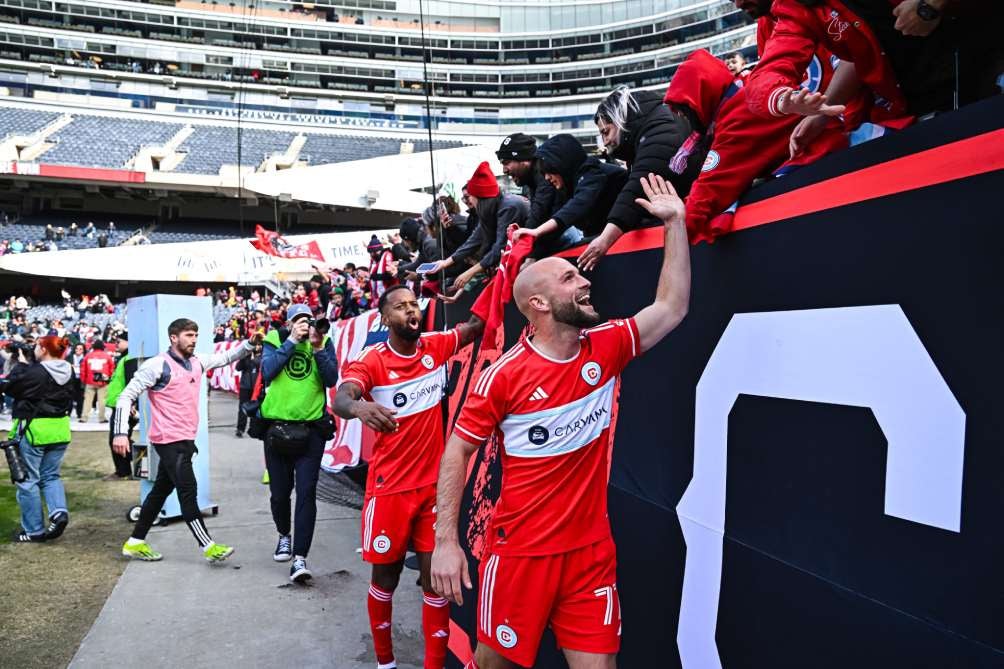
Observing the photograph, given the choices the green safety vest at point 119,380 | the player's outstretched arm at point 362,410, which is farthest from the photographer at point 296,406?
the green safety vest at point 119,380

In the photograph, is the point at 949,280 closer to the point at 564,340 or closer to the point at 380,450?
the point at 564,340

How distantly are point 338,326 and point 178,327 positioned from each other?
Result: 10.3 ft

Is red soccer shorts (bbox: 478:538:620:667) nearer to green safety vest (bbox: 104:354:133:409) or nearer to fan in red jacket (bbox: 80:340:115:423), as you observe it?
green safety vest (bbox: 104:354:133:409)

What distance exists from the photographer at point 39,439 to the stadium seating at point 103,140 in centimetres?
4165

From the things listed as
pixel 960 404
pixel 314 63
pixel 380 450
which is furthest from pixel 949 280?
pixel 314 63

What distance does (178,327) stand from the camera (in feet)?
22.0

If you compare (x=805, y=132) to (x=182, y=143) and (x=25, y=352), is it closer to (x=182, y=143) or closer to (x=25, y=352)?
(x=25, y=352)

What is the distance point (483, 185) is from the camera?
5.09 metres

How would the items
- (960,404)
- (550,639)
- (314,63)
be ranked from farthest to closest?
(314,63)
(550,639)
(960,404)

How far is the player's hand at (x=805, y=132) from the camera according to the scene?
7.57ft

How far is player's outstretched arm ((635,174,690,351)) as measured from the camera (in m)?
2.54

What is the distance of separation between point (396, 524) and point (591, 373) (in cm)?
185

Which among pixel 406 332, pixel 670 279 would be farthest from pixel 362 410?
pixel 670 279

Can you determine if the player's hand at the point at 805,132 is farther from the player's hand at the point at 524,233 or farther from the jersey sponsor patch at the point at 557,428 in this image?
the player's hand at the point at 524,233
